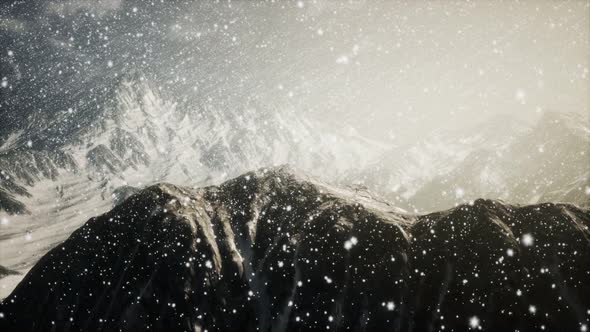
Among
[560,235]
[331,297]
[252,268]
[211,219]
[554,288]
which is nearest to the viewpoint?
[554,288]

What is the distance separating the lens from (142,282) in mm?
66312

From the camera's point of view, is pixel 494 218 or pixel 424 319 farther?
pixel 494 218

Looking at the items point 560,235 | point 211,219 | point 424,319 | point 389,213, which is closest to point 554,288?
point 560,235

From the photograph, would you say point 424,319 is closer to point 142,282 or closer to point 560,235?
point 560,235

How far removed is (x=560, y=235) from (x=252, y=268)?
60.6m

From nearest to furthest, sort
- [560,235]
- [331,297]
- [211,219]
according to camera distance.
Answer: [560,235] < [331,297] < [211,219]

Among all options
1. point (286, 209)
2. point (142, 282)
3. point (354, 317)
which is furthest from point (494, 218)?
point (142, 282)

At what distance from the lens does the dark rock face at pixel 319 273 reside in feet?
181

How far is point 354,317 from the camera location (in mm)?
60656

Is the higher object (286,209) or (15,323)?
(15,323)

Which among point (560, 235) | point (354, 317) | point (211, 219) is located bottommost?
point (354, 317)

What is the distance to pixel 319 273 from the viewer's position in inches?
2650

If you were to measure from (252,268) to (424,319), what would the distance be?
37.1m

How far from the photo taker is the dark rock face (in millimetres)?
55312
